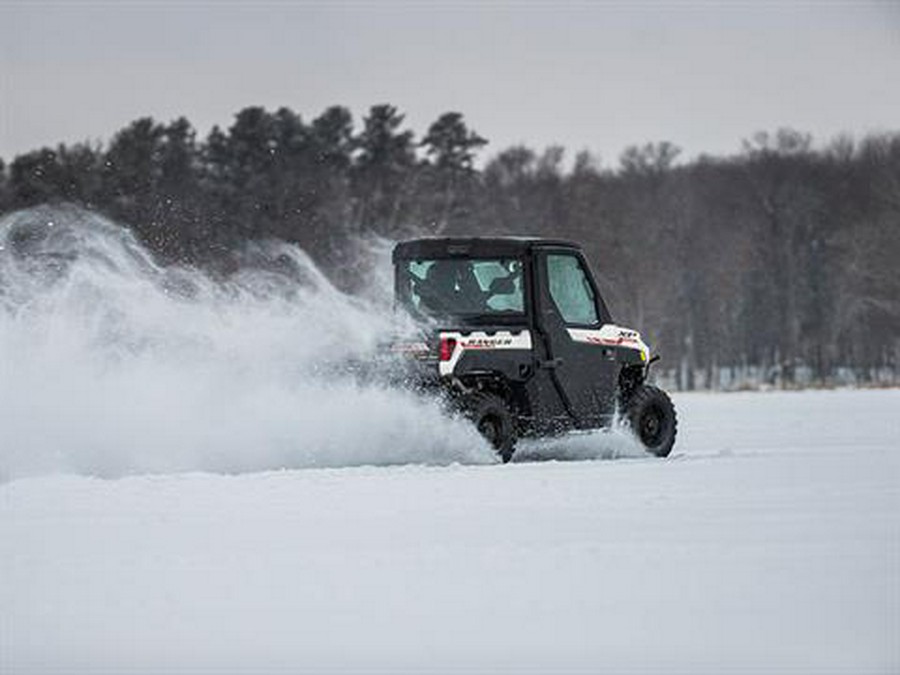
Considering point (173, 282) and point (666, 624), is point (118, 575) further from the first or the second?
point (173, 282)

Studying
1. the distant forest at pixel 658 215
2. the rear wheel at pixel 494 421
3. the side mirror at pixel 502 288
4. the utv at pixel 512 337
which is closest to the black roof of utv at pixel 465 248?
the utv at pixel 512 337

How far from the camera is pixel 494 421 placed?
17.7 metres

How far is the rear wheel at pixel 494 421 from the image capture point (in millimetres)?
17453

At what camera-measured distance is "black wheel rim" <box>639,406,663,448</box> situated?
19.2 meters

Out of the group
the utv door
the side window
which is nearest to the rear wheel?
the utv door

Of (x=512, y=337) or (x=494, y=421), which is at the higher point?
(x=512, y=337)

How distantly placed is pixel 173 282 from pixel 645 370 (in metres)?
4.65

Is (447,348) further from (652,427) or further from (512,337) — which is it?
(652,427)

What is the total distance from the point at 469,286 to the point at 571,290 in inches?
41.7

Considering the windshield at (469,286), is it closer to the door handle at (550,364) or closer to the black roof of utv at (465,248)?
the black roof of utv at (465,248)

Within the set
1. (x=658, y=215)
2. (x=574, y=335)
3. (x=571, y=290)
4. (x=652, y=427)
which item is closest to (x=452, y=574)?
(x=574, y=335)

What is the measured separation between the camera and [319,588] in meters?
9.57

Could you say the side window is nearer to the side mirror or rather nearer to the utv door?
the utv door

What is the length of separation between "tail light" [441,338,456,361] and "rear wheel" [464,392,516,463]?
39cm
